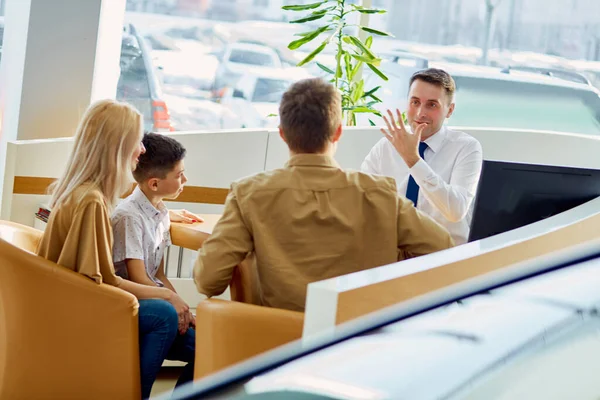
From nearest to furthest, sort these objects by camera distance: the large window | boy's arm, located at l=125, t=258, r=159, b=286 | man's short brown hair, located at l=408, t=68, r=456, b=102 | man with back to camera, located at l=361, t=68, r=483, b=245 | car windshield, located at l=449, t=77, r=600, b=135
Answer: boy's arm, located at l=125, t=258, r=159, b=286 < man with back to camera, located at l=361, t=68, r=483, b=245 < man's short brown hair, located at l=408, t=68, r=456, b=102 < the large window < car windshield, located at l=449, t=77, r=600, b=135

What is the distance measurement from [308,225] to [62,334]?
94 centimetres

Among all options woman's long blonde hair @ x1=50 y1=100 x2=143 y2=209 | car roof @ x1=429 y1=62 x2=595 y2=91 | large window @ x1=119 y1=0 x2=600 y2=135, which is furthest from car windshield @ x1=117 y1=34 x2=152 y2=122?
woman's long blonde hair @ x1=50 y1=100 x2=143 y2=209

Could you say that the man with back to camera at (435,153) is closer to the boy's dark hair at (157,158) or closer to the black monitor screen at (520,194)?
the black monitor screen at (520,194)

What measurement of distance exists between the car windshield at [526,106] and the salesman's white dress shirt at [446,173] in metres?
4.40

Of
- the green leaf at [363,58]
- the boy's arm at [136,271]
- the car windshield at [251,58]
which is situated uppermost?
the car windshield at [251,58]

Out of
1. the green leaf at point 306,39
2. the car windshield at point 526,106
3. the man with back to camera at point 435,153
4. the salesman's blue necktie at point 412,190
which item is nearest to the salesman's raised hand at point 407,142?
the man with back to camera at point 435,153

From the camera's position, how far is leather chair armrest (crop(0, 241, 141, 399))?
8.52 feet

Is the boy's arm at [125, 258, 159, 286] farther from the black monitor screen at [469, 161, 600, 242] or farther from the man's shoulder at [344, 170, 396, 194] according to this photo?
the black monitor screen at [469, 161, 600, 242]

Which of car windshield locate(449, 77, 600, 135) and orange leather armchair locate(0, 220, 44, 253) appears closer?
orange leather armchair locate(0, 220, 44, 253)

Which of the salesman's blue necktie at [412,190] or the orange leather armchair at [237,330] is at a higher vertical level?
the salesman's blue necktie at [412,190]

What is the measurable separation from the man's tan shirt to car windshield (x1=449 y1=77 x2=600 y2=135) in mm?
5637

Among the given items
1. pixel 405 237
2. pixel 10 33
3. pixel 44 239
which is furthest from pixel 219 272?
pixel 10 33

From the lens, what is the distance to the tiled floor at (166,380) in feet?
10.00

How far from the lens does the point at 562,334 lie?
66 centimetres
